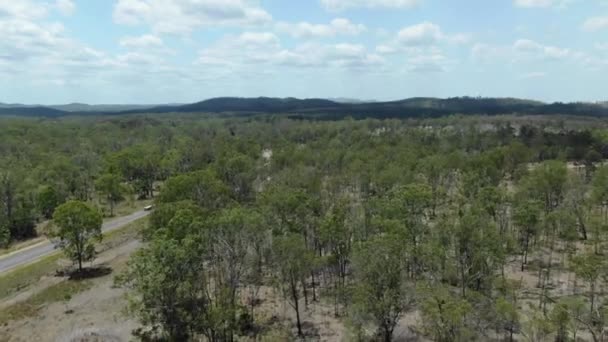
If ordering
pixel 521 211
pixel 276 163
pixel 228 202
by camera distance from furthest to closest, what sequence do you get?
1. pixel 276 163
2. pixel 228 202
3. pixel 521 211

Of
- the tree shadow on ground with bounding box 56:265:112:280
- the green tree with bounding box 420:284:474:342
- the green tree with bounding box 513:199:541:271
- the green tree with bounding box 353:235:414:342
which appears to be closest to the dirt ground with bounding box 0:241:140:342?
the tree shadow on ground with bounding box 56:265:112:280

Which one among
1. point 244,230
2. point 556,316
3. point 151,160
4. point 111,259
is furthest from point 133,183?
point 556,316

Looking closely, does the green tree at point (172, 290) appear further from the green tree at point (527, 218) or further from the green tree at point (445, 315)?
the green tree at point (527, 218)

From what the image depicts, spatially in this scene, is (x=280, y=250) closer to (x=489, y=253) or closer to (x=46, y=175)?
(x=489, y=253)

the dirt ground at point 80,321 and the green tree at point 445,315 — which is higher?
the green tree at point 445,315

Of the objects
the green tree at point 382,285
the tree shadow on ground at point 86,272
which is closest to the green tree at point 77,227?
the tree shadow on ground at point 86,272

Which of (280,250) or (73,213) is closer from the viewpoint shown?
(280,250)

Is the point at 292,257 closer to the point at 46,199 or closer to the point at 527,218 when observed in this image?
the point at 527,218

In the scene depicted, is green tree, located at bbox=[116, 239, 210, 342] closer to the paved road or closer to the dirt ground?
the dirt ground
